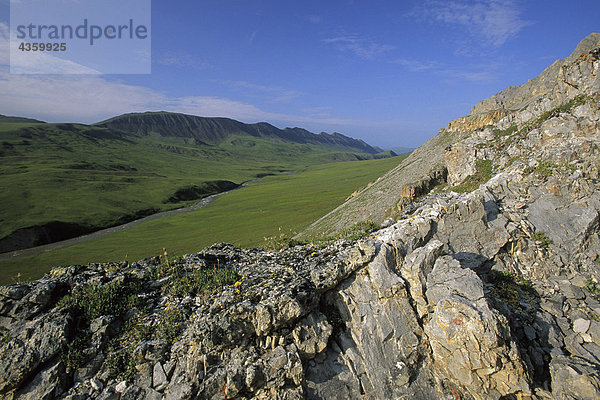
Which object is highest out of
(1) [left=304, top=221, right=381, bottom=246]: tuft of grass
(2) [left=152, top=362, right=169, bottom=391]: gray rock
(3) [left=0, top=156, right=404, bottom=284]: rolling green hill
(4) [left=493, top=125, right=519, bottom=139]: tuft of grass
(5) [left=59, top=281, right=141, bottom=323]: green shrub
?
(4) [left=493, top=125, right=519, bottom=139]: tuft of grass

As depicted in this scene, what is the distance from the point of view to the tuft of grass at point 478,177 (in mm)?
25375

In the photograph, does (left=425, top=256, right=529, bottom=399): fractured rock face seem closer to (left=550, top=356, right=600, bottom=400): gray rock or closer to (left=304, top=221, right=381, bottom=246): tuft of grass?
(left=550, top=356, right=600, bottom=400): gray rock

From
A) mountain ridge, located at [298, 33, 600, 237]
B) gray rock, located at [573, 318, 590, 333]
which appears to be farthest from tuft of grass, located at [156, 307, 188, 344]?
mountain ridge, located at [298, 33, 600, 237]

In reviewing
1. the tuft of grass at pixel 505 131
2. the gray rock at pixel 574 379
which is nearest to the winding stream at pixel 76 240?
the gray rock at pixel 574 379

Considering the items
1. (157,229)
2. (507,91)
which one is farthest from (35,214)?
(507,91)

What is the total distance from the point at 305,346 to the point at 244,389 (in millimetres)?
2543

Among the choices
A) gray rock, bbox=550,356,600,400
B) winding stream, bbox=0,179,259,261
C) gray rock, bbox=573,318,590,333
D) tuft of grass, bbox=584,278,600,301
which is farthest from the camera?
winding stream, bbox=0,179,259,261

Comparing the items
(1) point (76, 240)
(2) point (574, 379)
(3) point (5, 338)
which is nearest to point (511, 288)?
(2) point (574, 379)

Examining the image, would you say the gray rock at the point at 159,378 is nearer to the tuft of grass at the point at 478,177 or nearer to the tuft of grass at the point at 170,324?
the tuft of grass at the point at 170,324

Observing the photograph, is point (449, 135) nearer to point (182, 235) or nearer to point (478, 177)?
point (478, 177)

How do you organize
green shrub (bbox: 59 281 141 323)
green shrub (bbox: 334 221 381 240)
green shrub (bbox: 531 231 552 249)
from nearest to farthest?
green shrub (bbox: 59 281 141 323)
green shrub (bbox: 531 231 552 249)
green shrub (bbox: 334 221 381 240)

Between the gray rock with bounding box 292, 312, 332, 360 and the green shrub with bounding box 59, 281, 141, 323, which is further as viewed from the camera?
the green shrub with bounding box 59, 281, 141, 323

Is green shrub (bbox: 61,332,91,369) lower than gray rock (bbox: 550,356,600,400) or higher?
lower

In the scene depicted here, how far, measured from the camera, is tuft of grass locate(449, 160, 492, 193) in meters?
25.4
